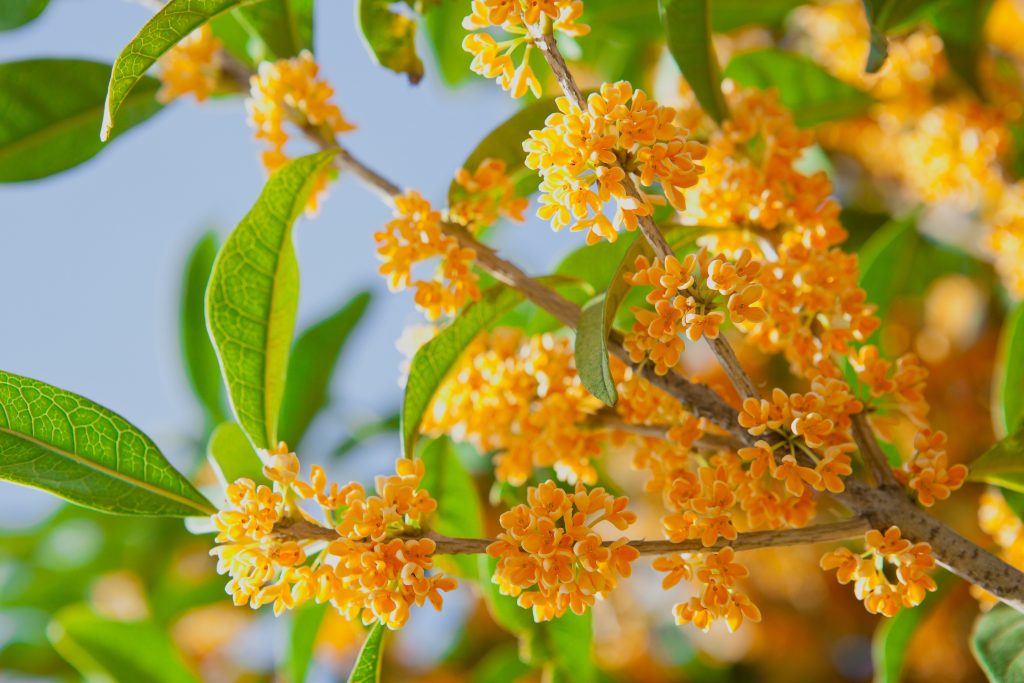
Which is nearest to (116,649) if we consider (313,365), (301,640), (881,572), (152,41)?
(301,640)

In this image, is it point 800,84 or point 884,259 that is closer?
point 800,84

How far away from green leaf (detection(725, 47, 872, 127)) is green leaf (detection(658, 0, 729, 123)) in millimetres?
531

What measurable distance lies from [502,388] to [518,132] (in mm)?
399

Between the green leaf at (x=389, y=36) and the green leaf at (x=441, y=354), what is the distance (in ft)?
1.35

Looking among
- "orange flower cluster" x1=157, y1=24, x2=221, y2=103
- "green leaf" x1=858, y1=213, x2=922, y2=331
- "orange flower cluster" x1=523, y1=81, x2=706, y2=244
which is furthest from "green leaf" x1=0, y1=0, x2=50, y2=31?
"green leaf" x1=858, y1=213, x2=922, y2=331

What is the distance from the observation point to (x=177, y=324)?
2.87 metres

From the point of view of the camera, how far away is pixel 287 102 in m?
1.49

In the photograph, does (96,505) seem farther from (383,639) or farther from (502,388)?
(502,388)

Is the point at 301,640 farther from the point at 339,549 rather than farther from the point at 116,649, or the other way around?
the point at 339,549

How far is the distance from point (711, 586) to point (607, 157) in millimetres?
522

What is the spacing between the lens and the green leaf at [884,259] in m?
2.30

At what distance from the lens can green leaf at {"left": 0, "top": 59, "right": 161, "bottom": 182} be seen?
176 cm

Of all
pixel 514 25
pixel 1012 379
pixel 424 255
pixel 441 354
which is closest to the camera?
pixel 514 25

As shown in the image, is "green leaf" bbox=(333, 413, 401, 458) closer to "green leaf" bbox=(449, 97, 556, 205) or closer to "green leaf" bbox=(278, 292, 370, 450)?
"green leaf" bbox=(278, 292, 370, 450)
